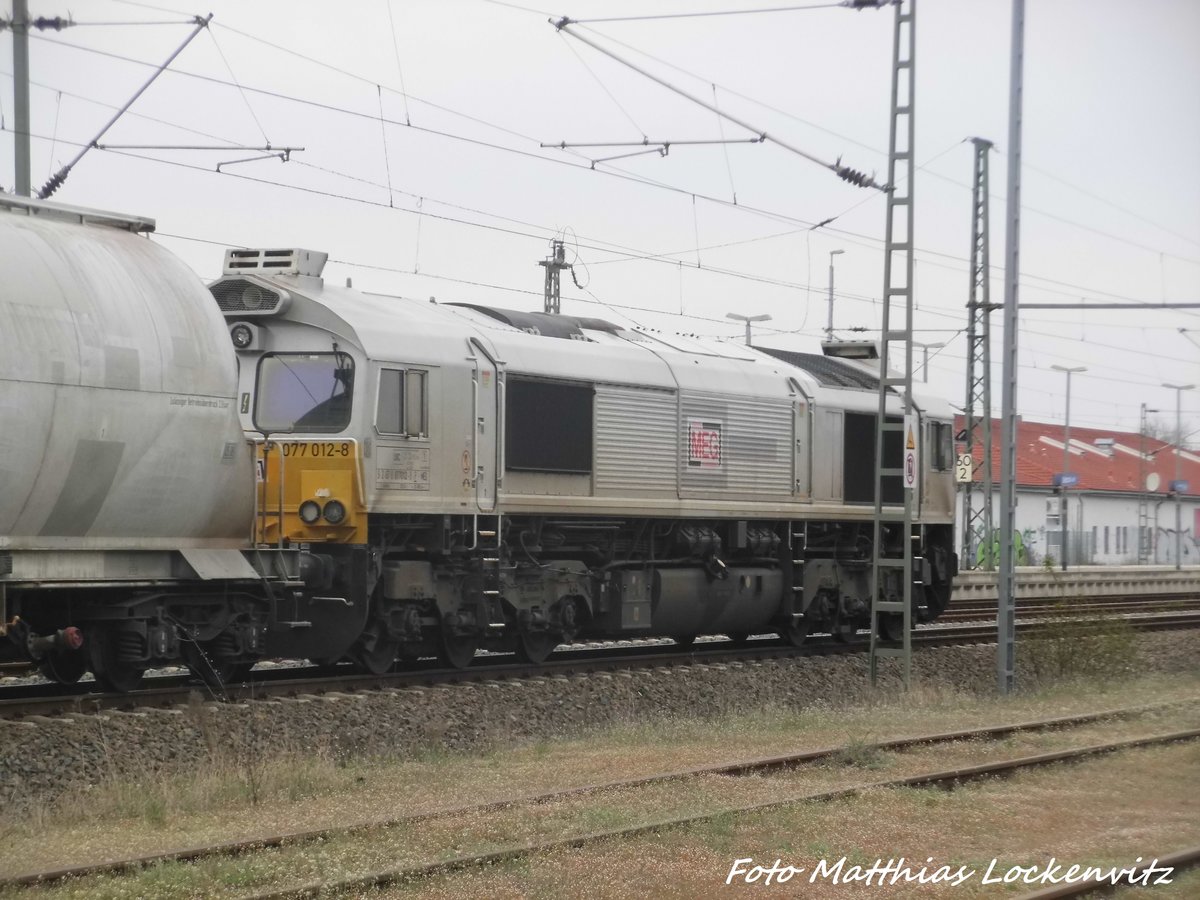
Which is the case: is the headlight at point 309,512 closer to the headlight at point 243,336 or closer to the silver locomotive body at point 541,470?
the silver locomotive body at point 541,470

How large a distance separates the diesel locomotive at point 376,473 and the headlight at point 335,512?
0.9 inches

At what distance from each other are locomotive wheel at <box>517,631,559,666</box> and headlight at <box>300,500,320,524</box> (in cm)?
355

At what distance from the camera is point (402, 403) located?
15.7 meters

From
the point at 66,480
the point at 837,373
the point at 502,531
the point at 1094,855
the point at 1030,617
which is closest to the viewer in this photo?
the point at 1094,855

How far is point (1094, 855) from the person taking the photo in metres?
9.15

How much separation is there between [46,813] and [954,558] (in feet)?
55.8

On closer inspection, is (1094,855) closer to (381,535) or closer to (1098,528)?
(381,535)

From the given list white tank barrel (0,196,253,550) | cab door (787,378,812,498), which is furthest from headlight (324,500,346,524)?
cab door (787,378,812,498)

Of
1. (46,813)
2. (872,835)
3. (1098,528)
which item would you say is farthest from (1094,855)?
(1098,528)

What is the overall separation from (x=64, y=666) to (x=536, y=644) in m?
5.69

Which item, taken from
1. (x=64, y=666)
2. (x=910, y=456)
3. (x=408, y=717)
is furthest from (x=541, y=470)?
(x=64, y=666)

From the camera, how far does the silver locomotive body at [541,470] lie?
606 inches

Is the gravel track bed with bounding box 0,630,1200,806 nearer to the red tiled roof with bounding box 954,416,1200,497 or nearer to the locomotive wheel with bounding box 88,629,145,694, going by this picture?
the locomotive wheel with bounding box 88,629,145,694

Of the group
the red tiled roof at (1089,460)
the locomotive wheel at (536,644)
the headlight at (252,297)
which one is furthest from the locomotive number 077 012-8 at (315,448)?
the red tiled roof at (1089,460)
